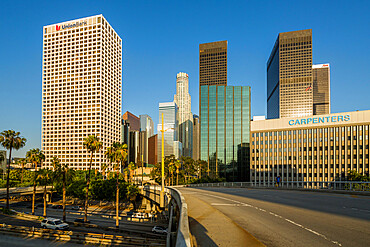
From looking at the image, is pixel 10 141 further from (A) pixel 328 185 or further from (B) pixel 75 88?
(B) pixel 75 88

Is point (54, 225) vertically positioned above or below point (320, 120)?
below

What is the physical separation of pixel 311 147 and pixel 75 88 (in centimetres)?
15052

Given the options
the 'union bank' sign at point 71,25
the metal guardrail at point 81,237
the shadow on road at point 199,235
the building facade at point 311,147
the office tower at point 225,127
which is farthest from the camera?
the 'union bank' sign at point 71,25

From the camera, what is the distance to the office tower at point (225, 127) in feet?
541

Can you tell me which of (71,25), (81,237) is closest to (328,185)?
(81,237)

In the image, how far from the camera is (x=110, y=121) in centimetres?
18388

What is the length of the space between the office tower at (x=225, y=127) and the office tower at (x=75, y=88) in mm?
69608

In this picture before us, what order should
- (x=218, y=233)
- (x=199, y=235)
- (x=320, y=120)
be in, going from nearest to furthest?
(x=199, y=235), (x=218, y=233), (x=320, y=120)

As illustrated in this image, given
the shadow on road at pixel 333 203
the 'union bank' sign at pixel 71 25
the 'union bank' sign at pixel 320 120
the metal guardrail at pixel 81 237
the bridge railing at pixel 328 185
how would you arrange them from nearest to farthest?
the shadow on road at pixel 333 203, the bridge railing at pixel 328 185, the metal guardrail at pixel 81 237, the 'union bank' sign at pixel 320 120, the 'union bank' sign at pixel 71 25

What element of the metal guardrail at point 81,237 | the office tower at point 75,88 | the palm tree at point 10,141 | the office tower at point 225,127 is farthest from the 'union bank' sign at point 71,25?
the metal guardrail at point 81,237

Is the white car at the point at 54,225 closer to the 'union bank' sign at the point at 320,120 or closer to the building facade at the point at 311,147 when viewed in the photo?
the building facade at the point at 311,147

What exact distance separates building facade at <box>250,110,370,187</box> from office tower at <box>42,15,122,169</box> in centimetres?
10750

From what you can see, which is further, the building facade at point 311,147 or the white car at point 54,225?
the building facade at point 311,147

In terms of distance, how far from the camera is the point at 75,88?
175625mm
